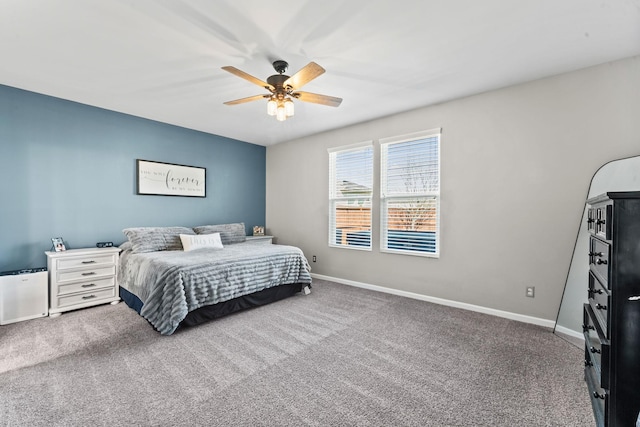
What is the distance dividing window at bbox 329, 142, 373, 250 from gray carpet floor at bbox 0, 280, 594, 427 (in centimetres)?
160

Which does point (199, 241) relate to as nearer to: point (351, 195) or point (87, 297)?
point (87, 297)

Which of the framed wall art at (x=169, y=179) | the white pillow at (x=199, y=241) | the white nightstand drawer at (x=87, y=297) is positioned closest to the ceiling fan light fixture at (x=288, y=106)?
the white pillow at (x=199, y=241)

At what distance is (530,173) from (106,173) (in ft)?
17.4

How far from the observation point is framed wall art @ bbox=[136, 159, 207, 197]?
4.26 metres

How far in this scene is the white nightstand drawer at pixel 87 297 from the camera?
10.7 ft

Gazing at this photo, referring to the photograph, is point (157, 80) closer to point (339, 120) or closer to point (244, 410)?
point (339, 120)

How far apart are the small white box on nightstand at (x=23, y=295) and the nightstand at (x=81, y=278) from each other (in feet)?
0.26

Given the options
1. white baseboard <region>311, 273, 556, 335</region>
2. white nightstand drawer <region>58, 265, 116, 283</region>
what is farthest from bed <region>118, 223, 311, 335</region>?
white baseboard <region>311, 273, 556, 335</region>

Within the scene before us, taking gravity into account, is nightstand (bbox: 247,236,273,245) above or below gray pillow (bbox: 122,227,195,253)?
below

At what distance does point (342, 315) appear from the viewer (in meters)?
3.25

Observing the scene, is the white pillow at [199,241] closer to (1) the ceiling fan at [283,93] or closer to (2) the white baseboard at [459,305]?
(2) the white baseboard at [459,305]

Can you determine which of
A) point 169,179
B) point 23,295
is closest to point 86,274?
point 23,295

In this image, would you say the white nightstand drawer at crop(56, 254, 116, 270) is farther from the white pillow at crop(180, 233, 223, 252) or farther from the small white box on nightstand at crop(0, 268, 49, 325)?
the white pillow at crop(180, 233, 223, 252)

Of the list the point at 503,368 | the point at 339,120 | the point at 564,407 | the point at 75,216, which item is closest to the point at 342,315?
the point at 503,368
